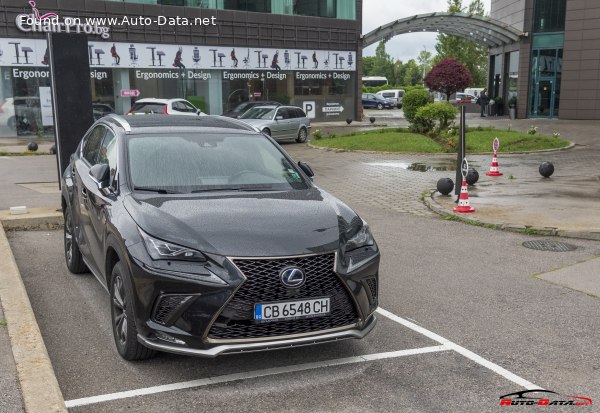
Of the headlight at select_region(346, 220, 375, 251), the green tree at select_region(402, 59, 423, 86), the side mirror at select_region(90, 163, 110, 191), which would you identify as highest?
the green tree at select_region(402, 59, 423, 86)

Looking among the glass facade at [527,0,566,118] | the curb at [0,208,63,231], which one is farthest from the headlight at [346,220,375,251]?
the glass facade at [527,0,566,118]

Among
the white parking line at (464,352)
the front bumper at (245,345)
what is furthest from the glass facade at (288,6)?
the front bumper at (245,345)

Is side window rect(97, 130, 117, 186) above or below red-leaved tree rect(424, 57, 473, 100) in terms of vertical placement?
below

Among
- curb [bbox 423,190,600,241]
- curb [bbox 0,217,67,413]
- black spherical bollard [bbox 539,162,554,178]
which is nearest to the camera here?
curb [bbox 0,217,67,413]

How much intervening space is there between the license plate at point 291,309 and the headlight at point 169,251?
1.70ft

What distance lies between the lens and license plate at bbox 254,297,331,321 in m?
4.09

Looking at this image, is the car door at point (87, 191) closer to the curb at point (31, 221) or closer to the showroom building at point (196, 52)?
the curb at point (31, 221)

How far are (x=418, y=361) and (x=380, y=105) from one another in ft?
214

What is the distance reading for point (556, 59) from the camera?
38281 mm

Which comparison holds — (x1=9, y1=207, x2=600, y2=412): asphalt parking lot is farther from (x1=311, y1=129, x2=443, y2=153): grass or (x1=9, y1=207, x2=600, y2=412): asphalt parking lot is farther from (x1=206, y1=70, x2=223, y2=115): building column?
(x1=206, y1=70, x2=223, y2=115): building column

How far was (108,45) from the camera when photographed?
101ft

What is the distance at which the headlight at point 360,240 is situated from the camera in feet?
15.0

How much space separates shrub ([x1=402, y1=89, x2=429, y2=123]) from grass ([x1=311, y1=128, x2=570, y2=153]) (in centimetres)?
83

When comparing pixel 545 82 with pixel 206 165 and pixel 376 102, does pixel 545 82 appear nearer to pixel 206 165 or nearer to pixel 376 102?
pixel 376 102
